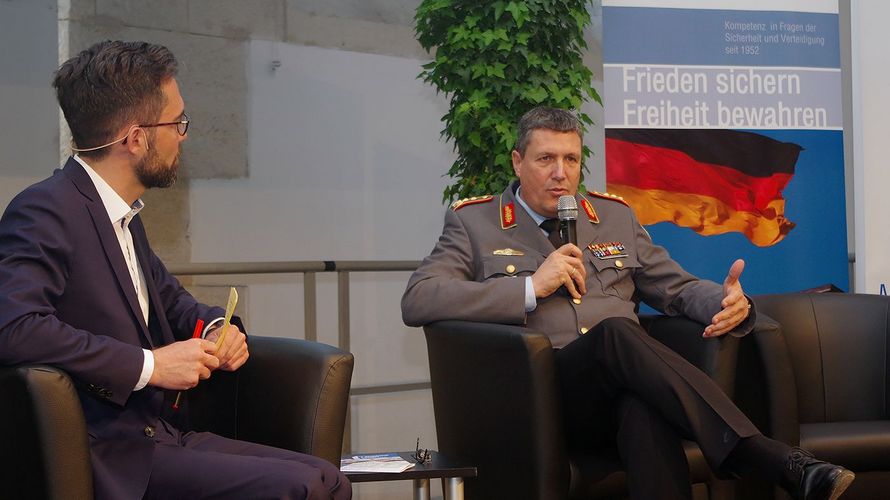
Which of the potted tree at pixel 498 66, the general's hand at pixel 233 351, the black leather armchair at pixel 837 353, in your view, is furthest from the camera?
the potted tree at pixel 498 66

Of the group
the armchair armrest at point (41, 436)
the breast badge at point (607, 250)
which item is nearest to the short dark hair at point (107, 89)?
the armchair armrest at point (41, 436)

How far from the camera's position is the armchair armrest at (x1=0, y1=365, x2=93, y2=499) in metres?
1.68

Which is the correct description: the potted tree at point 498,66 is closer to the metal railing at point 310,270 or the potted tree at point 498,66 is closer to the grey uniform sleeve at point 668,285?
the metal railing at point 310,270

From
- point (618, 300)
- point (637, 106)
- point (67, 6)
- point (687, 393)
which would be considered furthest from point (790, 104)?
point (67, 6)

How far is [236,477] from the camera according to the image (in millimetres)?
1860

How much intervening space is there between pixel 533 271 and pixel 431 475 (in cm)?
82

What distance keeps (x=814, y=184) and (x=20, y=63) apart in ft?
11.2

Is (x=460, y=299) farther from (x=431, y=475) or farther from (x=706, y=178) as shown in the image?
(x=706, y=178)

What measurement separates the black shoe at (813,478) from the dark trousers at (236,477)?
38.9 inches

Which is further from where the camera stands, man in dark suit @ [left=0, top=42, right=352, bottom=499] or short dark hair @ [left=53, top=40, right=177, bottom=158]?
short dark hair @ [left=53, top=40, right=177, bottom=158]

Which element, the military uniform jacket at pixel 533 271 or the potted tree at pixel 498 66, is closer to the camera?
the military uniform jacket at pixel 533 271

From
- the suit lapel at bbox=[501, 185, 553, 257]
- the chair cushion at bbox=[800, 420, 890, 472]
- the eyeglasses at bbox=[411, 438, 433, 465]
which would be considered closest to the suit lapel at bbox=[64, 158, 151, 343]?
the eyeglasses at bbox=[411, 438, 433, 465]

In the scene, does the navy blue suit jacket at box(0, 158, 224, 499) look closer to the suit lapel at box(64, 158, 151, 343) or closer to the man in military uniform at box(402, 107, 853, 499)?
the suit lapel at box(64, 158, 151, 343)

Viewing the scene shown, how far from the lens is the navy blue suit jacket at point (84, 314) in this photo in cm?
173
